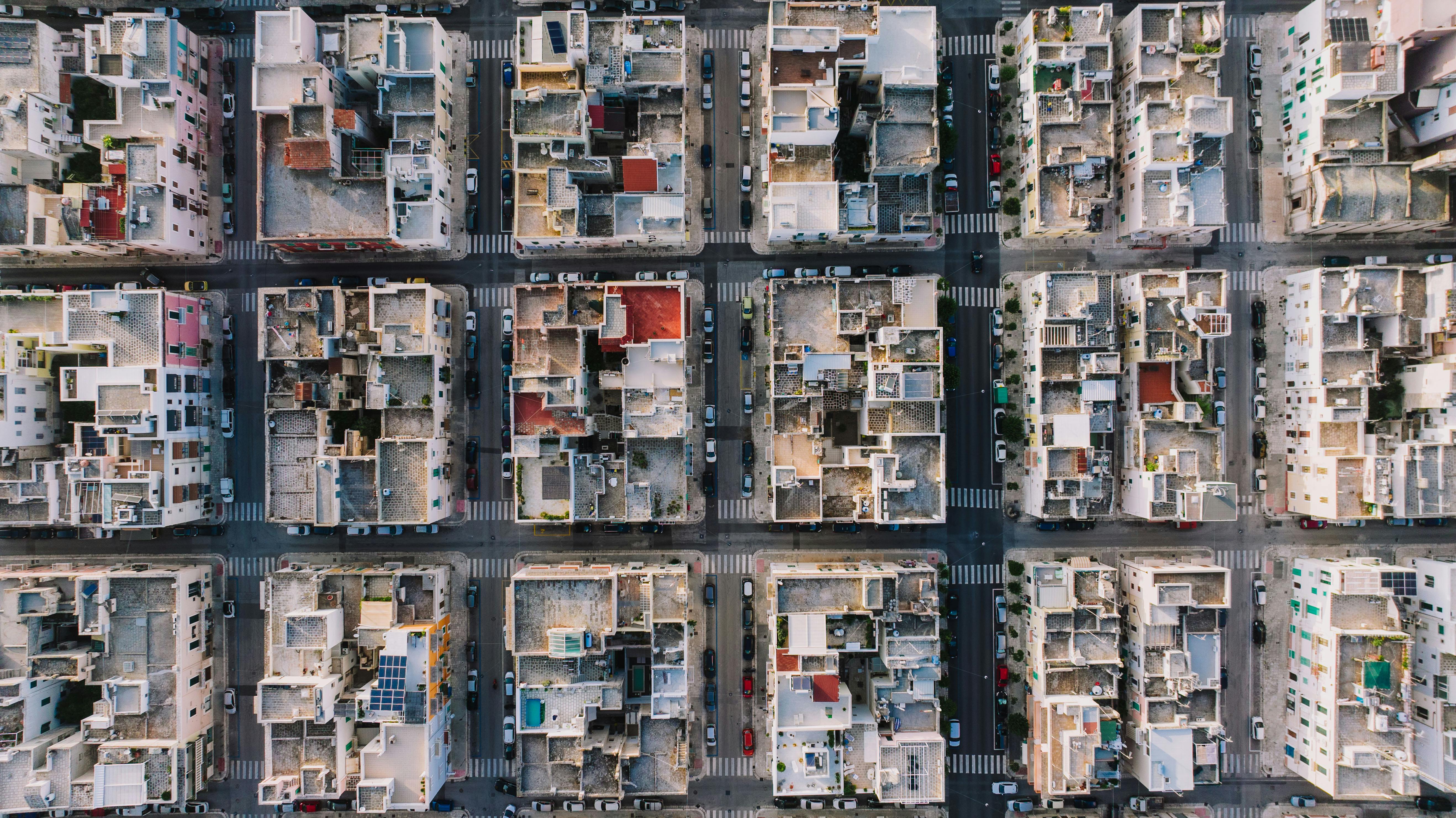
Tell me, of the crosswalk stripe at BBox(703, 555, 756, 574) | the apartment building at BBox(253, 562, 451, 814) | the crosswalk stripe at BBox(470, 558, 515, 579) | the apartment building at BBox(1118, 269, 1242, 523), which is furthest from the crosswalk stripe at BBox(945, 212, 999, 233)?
the apartment building at BBox(253, 562, 451, 814)

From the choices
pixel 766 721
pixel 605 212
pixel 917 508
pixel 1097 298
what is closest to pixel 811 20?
pixel 605 212

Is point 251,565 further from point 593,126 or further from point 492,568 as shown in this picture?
point 593,126

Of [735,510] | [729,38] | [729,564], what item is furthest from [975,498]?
[729,38]

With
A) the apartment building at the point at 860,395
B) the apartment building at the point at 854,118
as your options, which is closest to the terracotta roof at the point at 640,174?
the apartment building at the point at 854,118

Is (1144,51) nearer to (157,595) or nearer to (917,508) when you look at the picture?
(917,508)

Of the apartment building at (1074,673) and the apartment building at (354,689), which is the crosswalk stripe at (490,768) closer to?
the apartment building at (354,689)

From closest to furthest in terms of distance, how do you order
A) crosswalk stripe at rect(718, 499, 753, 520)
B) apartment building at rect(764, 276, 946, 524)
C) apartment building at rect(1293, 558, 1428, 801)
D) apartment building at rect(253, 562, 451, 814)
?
apartment building at rect(253, 562, 451, 814) → apartment building at rect(1293, 558, 1428, 801) → apartment building at rect(764, 276, 946, 524) → crosswalk stripe at rect(718, 499, 753, 520)

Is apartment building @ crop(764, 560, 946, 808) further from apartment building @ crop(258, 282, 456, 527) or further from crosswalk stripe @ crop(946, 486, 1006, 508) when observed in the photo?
apartment building @ crop(258, 282, 456, 527)
